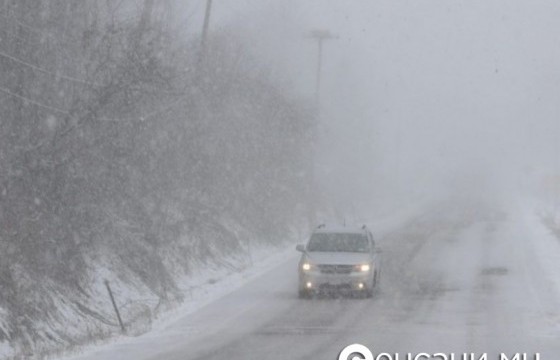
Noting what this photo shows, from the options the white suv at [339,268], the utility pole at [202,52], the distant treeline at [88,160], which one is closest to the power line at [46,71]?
the distant treeline at [88,160]

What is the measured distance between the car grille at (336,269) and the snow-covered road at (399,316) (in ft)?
2.19

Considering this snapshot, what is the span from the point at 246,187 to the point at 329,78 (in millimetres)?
46658

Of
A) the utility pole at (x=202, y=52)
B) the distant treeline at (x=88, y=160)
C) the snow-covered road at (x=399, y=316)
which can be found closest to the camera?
the snow-covered road at (x=399, y=316)

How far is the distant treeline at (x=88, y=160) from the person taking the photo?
801 inches

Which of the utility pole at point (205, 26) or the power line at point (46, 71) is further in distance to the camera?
the utility pole at point (205, 26)

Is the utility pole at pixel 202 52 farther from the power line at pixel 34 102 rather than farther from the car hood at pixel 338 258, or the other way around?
the power line at pixel 34 102

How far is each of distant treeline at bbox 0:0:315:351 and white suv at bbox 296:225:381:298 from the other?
3173 mm

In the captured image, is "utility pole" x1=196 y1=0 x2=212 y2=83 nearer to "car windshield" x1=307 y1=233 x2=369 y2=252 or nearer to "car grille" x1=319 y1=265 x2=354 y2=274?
"car windshield" x1=307 y1=233 x2=369 y2=252

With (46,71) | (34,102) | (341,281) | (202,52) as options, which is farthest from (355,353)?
(202,52)

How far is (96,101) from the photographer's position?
68.4 feet

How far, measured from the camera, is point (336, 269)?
A: 26.6 m

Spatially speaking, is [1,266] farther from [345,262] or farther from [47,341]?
[345,262]

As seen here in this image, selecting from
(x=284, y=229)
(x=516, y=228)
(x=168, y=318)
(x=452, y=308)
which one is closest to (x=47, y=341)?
(x=168, y=318)

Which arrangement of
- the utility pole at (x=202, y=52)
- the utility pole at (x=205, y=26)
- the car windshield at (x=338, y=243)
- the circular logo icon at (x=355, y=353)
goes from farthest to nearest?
the utility pole at (x=205, y=26), the utility pole at (x=202, y=52), the car windshield at (x=338, y=243), the circular logo icon at (x=355, y=353)
